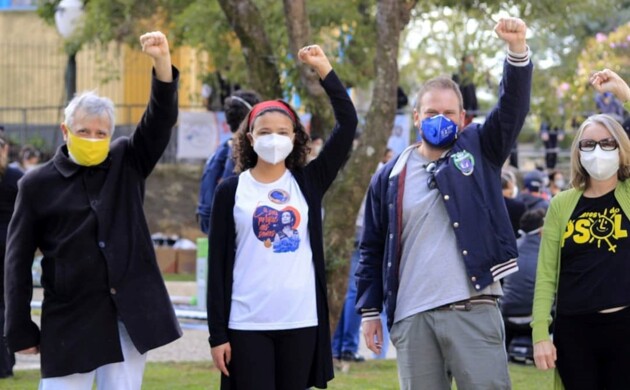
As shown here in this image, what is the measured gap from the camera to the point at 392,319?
565 centimetres

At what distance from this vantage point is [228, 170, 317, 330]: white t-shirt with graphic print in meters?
5.53

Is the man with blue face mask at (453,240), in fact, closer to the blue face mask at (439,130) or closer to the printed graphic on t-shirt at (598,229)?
the blue face mask at (439,130)

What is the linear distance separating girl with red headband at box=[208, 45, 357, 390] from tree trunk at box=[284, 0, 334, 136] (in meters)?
4.20

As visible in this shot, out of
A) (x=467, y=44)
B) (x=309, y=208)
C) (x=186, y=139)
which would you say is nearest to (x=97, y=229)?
(x=309, y=208)

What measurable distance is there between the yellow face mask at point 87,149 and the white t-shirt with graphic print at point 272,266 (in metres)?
0.69

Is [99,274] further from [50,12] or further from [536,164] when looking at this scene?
[536,164]

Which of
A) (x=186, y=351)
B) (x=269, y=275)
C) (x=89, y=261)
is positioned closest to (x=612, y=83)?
(x=269, y=275)

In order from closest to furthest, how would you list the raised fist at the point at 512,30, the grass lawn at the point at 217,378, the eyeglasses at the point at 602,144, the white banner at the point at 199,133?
the raised fist at the point at 512,30, the eyeglasses at the point at 602,144, the grass lawn at the point at 217,378, the white banner at the point at 199,133

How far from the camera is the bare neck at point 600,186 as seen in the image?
5.77 meters

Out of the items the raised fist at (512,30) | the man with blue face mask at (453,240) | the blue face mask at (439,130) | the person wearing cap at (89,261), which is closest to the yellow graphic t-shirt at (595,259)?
the man with blue face mask at (453,240)

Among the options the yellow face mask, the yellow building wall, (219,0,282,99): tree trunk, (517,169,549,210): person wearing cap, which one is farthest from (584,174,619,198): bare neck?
the yellow building wall

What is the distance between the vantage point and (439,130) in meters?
5.51

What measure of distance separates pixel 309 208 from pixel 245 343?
27.7 inches

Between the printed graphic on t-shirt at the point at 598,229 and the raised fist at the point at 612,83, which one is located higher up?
the raised fist at the point at 612,83
